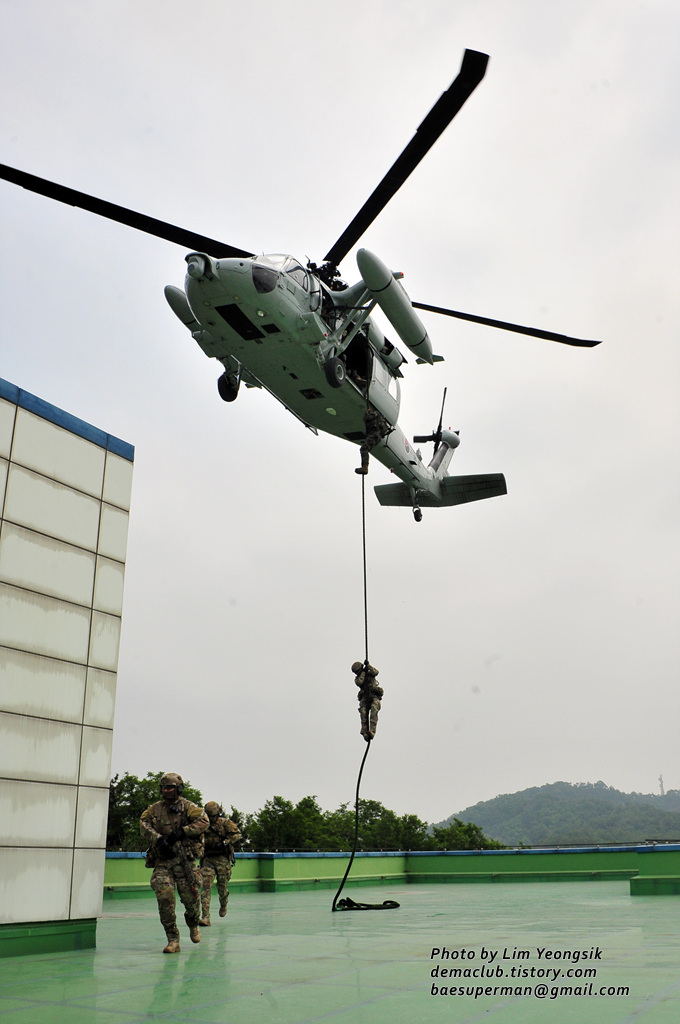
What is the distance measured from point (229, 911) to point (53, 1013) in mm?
8785

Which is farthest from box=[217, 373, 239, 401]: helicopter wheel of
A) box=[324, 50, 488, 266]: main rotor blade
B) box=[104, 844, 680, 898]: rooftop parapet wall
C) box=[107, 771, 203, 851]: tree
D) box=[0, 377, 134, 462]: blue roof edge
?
box=[107, 771, 203, 851]: tree

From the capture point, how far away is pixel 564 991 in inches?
219

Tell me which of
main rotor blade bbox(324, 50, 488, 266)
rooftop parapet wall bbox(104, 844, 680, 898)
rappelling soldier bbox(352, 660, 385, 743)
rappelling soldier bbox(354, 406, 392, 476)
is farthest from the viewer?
rooftop parapet wall bbox(104, 844, 680, 898)

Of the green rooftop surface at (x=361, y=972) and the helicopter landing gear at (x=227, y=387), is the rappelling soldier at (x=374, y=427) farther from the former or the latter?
the green rooftop surface at (x=361, y=972)

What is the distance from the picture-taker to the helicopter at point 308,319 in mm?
10594

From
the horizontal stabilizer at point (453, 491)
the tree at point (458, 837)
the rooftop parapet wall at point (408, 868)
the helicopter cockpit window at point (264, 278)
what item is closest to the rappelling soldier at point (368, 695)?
the helicopter cockpit window at point (264, 278)

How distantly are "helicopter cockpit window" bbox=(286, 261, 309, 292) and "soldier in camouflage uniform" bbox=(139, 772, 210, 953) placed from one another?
737 cm

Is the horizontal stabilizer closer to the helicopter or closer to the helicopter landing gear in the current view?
the helicopter

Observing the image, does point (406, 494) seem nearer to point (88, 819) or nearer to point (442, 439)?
point (442, 439)

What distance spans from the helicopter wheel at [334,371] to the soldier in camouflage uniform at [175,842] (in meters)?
6.41

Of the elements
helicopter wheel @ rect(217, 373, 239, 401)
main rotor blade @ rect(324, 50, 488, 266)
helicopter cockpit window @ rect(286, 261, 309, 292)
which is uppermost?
helicopter cockpit window @ rect(286, 261, 309, 292)

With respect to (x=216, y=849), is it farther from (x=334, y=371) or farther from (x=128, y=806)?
(x=128, y=806)

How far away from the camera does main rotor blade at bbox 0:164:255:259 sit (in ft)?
31.1

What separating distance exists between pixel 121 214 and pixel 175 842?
7639 millimetres
